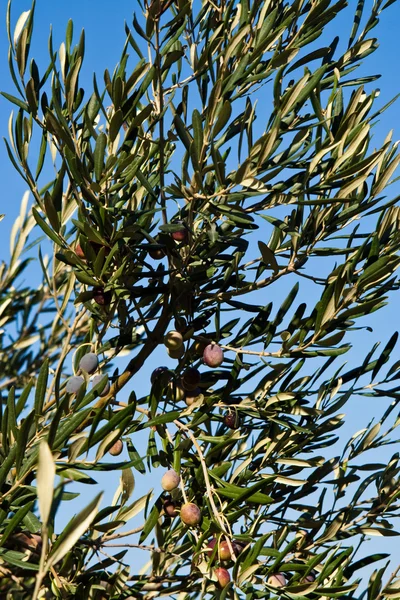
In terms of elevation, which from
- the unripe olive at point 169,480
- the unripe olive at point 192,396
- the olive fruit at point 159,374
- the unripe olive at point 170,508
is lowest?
the unripe olive at point 170,508

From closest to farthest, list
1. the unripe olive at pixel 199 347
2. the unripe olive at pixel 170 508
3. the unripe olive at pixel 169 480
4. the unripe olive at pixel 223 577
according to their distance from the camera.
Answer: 1. the unripe olive at pixel 223 577
2. the unripe olive at pixel 169 480
3. the unripe olive at pixel 170 508
4. the unripe olive at pixel 199 347

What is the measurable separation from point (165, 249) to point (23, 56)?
673 mm

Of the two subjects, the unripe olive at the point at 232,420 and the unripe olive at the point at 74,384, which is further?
the unripe olive at the point at 232,420

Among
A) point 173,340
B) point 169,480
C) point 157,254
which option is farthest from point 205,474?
point 157,254

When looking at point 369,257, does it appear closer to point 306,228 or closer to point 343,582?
point 306,228

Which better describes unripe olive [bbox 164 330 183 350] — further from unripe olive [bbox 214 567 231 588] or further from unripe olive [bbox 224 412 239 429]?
unripe olive [bbox 214 567 231 588]

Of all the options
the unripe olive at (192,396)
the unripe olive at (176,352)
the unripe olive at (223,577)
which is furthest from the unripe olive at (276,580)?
the unripe olive at (176,352)

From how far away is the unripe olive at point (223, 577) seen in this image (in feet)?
6.21

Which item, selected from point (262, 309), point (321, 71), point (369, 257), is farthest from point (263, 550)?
point (321, 71)

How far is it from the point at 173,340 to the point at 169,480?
15.0 inches

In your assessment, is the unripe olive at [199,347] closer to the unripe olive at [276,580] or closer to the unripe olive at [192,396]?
the unripe olive at [192,396]

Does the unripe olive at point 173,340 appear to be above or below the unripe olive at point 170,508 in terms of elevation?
above

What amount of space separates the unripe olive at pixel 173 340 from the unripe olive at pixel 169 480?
34cm

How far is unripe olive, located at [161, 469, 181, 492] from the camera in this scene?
6.69 ft
